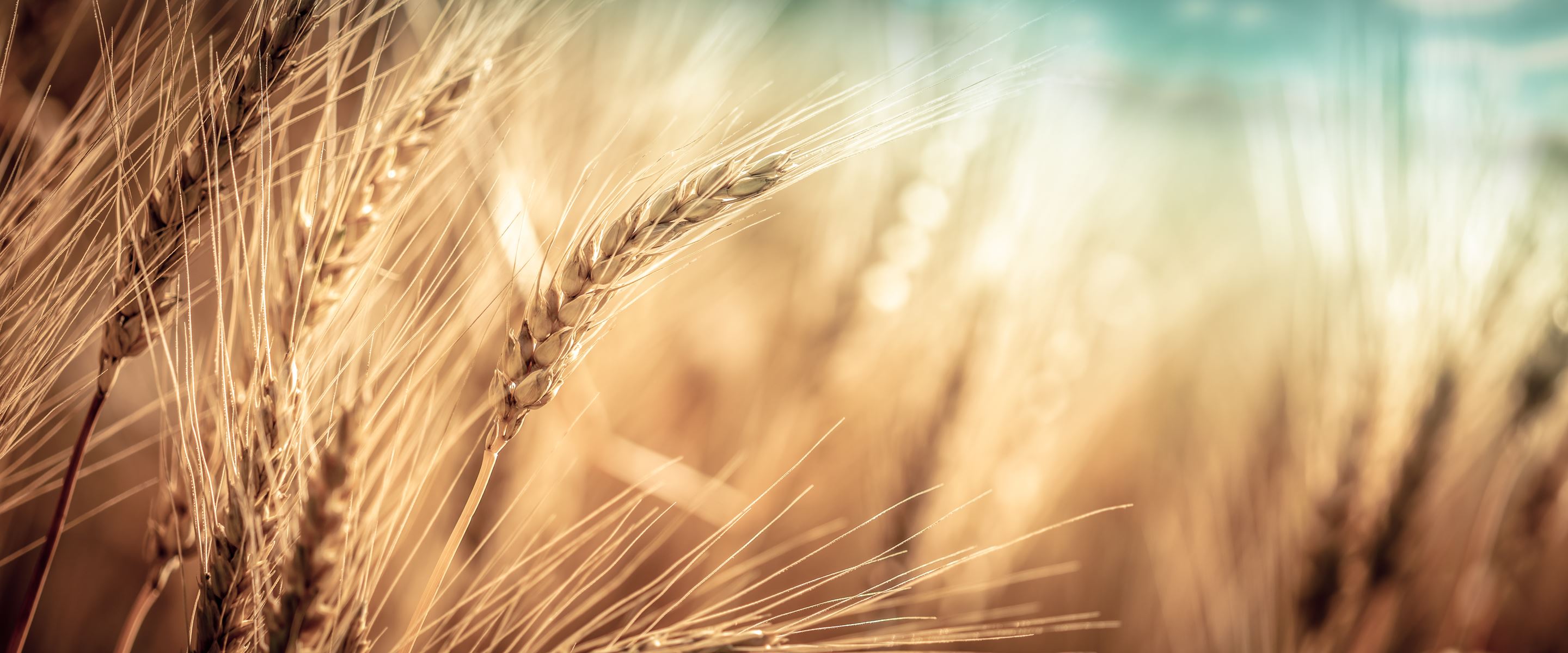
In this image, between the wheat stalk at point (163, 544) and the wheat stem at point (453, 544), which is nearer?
the wheat stem at point (453, 544)

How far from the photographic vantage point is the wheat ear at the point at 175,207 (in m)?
0.37

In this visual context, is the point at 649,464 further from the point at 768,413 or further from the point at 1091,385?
the point at 1091,385

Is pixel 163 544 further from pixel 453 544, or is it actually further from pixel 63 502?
pixel 453 544

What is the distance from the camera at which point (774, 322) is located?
1.22 metres

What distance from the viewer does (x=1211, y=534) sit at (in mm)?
1115

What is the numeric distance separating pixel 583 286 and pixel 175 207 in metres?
0.24

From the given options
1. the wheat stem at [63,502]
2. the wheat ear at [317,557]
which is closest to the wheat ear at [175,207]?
the wheat stem at [63,502]

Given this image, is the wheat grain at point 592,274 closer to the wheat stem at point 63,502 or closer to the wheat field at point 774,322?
the wheat field at point 774,322

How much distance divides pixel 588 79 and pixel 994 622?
3.10 feet

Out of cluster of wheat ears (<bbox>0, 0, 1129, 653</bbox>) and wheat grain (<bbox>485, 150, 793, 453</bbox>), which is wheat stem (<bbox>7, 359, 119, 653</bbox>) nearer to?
cluster of wheat ears (<bbox>0, 0, 1129, 653</bbox>)

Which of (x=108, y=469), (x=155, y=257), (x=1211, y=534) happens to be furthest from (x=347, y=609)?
(x=1211, y=534)

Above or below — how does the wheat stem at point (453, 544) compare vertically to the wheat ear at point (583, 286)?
below

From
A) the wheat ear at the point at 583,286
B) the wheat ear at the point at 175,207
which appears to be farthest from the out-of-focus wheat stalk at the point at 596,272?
the wheat ear at the point at 175,207

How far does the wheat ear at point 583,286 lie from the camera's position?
12.7 inches
